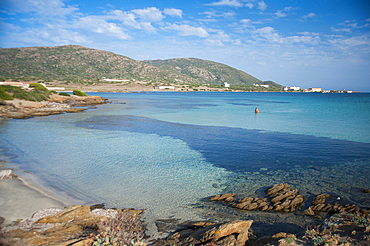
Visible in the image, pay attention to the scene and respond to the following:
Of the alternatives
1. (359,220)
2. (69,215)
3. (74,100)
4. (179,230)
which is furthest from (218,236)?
(74,100)

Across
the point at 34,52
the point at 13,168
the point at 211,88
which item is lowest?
the point at 13,168

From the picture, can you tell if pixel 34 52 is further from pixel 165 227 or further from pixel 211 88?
pixel 165 227

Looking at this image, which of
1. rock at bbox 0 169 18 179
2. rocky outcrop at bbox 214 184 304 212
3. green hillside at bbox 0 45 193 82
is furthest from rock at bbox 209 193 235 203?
green hillside at bbox 0 45 193 82

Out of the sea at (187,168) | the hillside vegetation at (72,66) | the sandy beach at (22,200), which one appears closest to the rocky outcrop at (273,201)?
the sea at (187,168)

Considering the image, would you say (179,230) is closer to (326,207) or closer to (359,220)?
(359,220)

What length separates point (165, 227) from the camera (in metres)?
6.54

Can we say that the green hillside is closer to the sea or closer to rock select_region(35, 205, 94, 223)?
the sea

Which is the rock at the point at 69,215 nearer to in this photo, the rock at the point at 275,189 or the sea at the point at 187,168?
the sea at the point at 187,168

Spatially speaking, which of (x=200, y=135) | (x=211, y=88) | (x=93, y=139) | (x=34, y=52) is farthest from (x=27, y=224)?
(x=211, y=88)

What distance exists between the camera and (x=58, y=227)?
19.6ft

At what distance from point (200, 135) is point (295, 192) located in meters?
12.0

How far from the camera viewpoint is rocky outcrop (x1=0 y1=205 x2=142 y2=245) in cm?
520

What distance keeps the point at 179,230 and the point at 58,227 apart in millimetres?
3130

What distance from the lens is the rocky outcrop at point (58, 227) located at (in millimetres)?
5199
